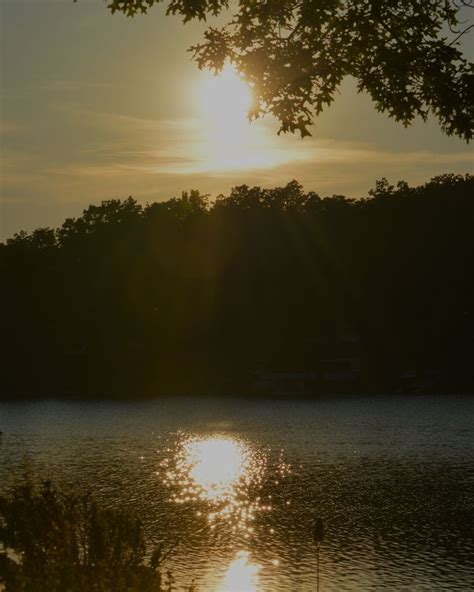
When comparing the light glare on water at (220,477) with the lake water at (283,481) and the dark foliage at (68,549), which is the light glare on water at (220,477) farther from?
the dark foliage at (68,549)

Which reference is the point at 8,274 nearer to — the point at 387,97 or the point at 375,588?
the point at 375,588

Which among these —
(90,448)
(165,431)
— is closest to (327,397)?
(165,431)

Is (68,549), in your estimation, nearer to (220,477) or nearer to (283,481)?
(283,481)

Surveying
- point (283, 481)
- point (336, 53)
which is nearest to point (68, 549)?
point (336, 53)

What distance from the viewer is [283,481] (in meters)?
64.9

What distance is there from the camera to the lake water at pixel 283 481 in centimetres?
4153

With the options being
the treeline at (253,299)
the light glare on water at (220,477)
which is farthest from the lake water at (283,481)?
the treeline at (253,299)

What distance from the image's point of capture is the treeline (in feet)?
493

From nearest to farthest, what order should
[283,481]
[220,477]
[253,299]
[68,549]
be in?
1. [68,549]
2. [283,481]
3. [220,477]
4. [253,299]

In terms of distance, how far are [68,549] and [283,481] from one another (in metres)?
46.8

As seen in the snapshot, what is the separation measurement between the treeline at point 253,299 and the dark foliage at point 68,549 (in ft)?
409

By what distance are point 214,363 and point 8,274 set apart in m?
44.0

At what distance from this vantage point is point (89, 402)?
134750 mm

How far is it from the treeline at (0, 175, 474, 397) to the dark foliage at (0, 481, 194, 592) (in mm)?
124623
